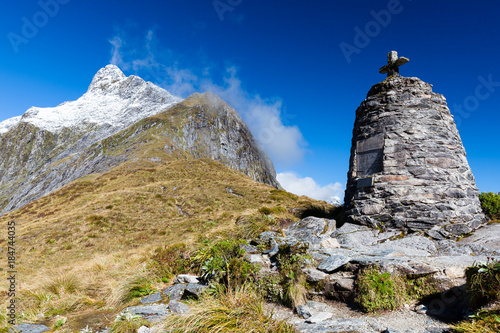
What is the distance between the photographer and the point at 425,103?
1069 centimetres

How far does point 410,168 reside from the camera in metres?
9.93

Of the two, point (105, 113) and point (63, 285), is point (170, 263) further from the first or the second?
point (105, 113)

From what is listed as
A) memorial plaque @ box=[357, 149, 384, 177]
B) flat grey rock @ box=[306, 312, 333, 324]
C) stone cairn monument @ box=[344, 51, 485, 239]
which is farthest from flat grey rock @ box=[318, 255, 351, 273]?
memorial plaque @ box=[357, 149, 384, 177]

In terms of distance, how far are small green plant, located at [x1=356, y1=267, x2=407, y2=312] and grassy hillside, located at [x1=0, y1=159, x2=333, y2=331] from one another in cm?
579

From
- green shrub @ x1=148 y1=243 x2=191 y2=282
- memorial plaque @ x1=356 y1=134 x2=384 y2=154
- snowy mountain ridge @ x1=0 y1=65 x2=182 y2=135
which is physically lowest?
green shrub @ x1=148 y1=243 x2=191 y2=282

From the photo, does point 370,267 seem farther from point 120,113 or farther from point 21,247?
point 120,113

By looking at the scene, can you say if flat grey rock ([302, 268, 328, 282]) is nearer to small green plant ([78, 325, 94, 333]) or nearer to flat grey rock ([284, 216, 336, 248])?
flat grey rock ([284, 216, 336, 248])

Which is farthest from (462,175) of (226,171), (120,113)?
(120,113)

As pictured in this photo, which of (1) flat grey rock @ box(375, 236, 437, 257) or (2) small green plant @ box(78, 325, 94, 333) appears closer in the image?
(2) small green plant @ box(78, 325, 94, 333)

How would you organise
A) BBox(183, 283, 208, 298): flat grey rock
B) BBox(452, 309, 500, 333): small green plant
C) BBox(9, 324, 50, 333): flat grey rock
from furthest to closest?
BBox(183, 283, 208, 298): flat grey rock < BBox(9, 324, 50, 333): flat grey rock < BBox(452, 309, 500, 333): small green plant

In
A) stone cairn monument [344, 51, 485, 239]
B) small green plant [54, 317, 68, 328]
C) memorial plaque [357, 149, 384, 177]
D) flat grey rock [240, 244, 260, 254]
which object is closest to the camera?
small green plant [54, 317, 68, 328]

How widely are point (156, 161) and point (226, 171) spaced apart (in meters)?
20.8

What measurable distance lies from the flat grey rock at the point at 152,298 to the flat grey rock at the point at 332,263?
455 centimetres

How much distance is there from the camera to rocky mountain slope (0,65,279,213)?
3270 inches
